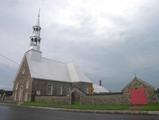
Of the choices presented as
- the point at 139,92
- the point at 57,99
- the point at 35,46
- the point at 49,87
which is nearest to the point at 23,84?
the point at 49,87

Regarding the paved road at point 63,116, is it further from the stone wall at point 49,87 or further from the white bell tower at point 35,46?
the white bell tower at point 35,46

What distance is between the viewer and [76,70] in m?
56.1

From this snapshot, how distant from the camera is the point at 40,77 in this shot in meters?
48.2

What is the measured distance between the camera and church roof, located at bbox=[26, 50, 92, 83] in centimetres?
4953

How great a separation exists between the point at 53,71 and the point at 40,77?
582 cm

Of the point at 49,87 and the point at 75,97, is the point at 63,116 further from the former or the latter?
the point at 49,87

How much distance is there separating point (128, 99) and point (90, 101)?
279 inches

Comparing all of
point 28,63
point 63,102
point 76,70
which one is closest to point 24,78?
point 28,63

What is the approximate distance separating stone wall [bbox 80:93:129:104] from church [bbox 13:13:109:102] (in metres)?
12.8

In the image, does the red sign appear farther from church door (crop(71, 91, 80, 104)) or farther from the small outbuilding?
church door (crop(71, 91, 80, 104))

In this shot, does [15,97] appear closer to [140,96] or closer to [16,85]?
[16,85]

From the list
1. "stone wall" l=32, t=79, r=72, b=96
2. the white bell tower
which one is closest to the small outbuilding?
"stone wall" l=32, t=79, r=72, b=96

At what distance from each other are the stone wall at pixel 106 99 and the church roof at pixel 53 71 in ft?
58.9

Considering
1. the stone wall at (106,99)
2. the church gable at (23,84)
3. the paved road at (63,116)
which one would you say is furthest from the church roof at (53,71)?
the paved road at (63,116)
